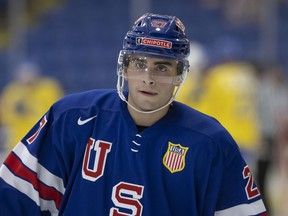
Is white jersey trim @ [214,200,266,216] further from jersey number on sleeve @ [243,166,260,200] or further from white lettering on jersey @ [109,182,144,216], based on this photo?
white lettering on jersey @ [109,182,144,216]

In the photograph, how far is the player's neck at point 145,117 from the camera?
3.12 metres

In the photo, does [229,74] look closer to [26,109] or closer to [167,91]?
[26,109]

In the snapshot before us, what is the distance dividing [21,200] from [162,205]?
1.63 ft

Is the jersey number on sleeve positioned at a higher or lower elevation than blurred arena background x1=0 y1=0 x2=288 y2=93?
higher

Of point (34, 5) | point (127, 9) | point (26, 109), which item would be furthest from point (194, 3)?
point (26, 109)

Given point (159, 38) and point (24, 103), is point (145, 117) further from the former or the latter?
point (24, 103)

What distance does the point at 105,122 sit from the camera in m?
3.14

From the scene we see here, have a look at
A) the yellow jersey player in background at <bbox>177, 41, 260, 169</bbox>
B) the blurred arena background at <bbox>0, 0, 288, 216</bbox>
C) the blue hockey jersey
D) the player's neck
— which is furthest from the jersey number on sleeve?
the blurred arena background at <bbox>0, 0, 288, 216</bbox>

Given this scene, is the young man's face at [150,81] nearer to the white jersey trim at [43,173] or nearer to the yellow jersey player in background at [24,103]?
the white jersey trim at [43,173]

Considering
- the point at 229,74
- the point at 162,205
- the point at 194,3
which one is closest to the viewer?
the point at 162,205

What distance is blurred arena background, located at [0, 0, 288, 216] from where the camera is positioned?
31.4 ft

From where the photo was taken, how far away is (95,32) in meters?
10.3

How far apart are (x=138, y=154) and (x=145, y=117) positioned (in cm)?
14

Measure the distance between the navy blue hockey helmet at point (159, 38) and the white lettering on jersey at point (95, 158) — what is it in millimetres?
333
